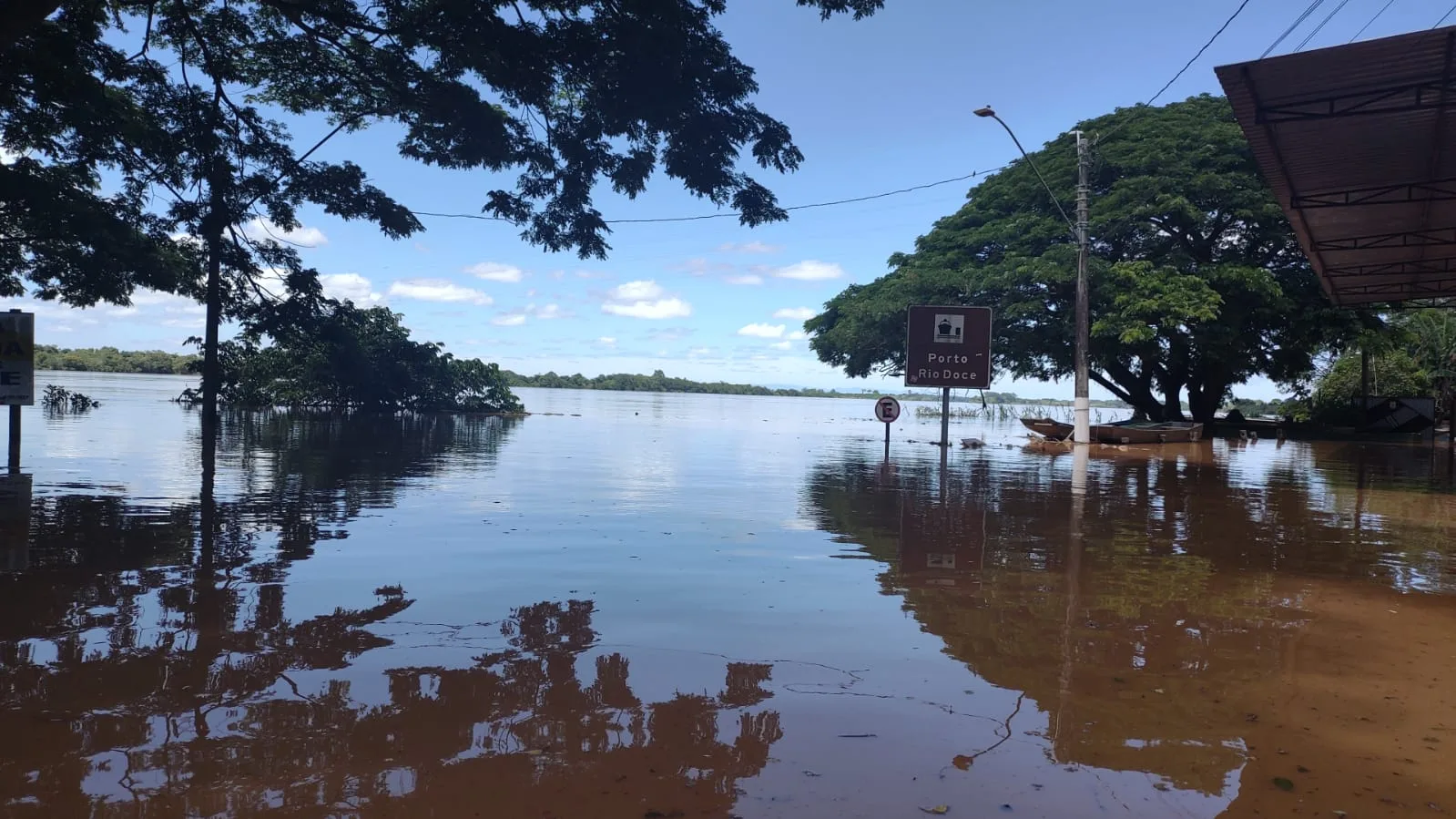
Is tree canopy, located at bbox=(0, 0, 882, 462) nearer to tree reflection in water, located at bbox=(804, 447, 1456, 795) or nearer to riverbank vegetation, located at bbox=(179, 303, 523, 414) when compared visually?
tree reflection in water, located at bbox=(804, 447, 1456, 795)

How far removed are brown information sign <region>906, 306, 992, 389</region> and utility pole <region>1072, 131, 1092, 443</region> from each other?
27.3 ft

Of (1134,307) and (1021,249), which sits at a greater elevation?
(1021,249)

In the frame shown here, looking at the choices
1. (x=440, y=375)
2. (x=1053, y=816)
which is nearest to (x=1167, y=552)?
(x=1053, y=816)

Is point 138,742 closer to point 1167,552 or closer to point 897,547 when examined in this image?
point 897,547

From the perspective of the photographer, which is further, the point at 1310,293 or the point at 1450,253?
the point at 1310,293

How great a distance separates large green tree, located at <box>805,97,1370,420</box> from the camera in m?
28.3

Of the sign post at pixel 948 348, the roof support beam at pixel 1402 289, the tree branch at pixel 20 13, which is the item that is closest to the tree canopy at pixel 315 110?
the tree branch at pixel 20 13

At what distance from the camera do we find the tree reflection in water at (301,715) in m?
3.11

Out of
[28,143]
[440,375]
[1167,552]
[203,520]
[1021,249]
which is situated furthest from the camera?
[440,375]

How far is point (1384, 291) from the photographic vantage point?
896 inches

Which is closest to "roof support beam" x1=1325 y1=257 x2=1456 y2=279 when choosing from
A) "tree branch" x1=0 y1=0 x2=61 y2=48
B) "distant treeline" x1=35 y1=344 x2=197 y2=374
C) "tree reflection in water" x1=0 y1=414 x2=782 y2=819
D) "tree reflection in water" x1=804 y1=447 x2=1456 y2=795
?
"tree reflection in water" x1=804 y1=447 x2=1456 y2=795

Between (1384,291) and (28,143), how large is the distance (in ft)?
100

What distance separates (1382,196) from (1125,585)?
12128mm

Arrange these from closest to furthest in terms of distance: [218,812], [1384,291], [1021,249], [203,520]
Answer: [218,812] → [203,520] → [1384,291] → [1021,249]
